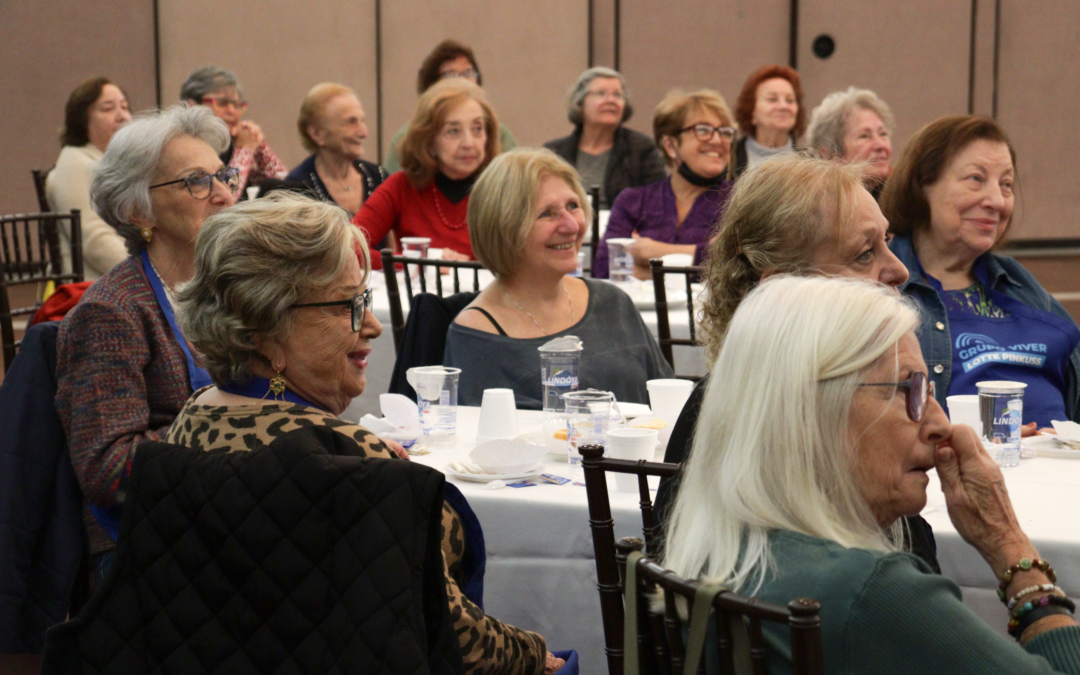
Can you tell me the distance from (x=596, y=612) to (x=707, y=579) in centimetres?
89

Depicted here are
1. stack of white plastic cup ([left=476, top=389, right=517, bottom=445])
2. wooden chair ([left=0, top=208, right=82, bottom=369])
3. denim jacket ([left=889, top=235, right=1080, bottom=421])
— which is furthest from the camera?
wooden chair ([left=0, top=208, right=82, bottom=369])

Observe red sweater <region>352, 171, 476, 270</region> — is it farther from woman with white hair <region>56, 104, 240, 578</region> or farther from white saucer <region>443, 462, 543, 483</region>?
white saucer <region>443, 462, 543, 483</region>

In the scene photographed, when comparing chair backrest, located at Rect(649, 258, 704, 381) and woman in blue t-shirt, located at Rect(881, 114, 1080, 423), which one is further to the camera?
chair backrest, located at Rect(649, 258, 704, 381)

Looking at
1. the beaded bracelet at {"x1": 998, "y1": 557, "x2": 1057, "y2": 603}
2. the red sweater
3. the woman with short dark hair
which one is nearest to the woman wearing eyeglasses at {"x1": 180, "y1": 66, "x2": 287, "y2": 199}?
the woman with short dark hair

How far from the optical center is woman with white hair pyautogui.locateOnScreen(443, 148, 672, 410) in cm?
289

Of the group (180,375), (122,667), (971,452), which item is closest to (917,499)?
(971,452)

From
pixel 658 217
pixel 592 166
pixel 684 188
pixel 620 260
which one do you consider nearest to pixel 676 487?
pixel 620 260

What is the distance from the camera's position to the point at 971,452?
139 cm

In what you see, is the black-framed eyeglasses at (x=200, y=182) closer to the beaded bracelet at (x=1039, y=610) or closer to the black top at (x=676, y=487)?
the black top at (x=676, y=487)

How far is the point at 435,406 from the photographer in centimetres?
241

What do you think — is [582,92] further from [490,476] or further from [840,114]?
[490,476]

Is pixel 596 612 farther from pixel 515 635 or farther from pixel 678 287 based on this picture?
pixel 678 287

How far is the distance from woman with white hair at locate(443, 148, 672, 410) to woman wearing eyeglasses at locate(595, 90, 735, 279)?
1.64 metres

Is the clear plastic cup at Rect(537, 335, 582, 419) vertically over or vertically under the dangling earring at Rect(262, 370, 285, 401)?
under
